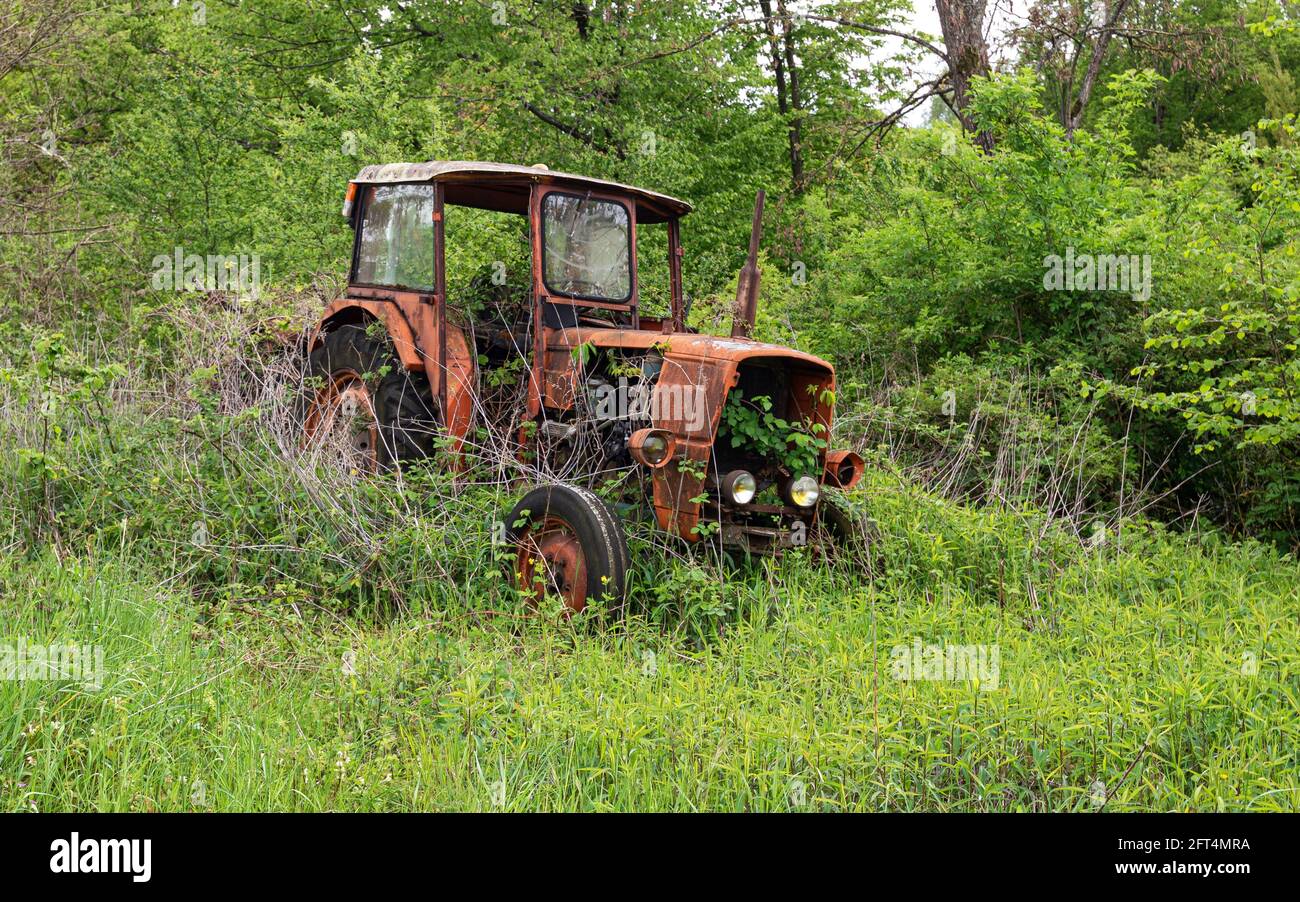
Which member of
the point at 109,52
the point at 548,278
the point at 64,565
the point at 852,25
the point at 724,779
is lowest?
the point at 724,779

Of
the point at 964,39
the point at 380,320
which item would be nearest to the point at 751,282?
the point at 380,320

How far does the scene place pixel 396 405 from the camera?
23.5 ft

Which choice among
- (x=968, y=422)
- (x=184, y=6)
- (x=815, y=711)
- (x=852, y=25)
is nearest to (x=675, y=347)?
(x=815, y=711)

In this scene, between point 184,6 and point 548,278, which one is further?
point 184,6

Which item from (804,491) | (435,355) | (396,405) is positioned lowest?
(804,491)

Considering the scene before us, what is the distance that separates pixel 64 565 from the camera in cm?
588

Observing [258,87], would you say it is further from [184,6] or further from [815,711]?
[815,711]

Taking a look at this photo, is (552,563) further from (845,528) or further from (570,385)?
(845,528)

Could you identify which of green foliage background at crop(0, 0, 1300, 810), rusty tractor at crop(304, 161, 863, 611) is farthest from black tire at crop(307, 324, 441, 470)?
green foliage background at crop(0, 0, 1300, 810)

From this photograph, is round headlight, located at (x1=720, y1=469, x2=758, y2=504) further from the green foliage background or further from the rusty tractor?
the green foliage background

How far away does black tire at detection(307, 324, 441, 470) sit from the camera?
7.10 metres

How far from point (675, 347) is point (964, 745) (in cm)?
278

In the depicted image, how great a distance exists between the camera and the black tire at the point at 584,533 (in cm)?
557

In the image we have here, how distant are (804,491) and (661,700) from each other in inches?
79.7
